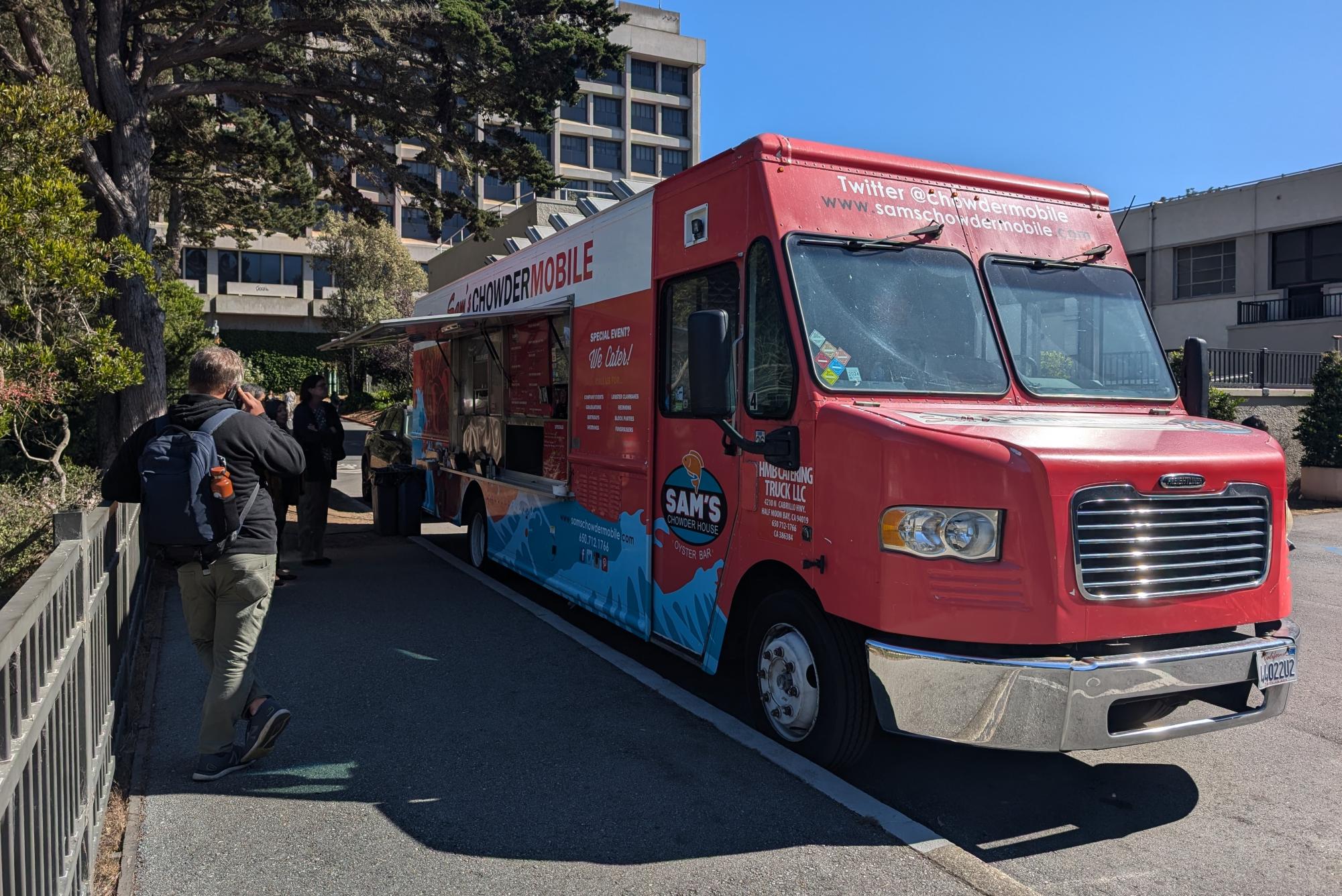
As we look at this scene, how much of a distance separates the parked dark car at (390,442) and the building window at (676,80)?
186 ft

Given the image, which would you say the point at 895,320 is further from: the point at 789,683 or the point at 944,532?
the point at 789,683

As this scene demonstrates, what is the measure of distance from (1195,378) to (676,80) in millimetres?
64834

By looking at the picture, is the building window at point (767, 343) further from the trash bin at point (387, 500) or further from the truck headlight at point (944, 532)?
the trash bin at point (387, 500)

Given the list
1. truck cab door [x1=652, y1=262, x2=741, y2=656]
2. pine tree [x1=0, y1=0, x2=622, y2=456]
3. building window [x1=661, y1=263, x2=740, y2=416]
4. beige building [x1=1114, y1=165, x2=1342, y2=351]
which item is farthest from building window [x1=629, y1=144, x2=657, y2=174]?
truck cab door [x1=652, y1=262, x2=741, y2=656]

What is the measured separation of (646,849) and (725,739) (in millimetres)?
1135

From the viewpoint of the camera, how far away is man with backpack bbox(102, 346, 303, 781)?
413 cm

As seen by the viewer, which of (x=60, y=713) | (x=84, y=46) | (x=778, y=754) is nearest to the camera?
(x=60, y=713)

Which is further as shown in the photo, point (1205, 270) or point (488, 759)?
point (1205, 270)

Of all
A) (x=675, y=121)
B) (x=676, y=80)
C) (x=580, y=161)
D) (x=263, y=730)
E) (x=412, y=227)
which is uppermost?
(x=676, y=80)

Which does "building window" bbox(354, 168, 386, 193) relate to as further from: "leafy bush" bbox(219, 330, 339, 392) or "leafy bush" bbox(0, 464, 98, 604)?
"leafy bush" bbox(219, 330, 339, 392)

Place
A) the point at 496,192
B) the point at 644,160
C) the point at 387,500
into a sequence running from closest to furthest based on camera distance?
the point at 387,500 → the point at 496,192 → the point at 644,160

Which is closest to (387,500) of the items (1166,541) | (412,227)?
(1166,541)

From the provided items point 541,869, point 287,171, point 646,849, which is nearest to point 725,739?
point 646,849

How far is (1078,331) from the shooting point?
514 centimetres
